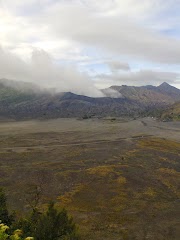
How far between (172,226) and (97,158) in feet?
149

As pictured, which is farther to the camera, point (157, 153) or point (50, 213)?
point (157, 153)

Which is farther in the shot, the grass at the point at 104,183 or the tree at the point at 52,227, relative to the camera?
the grass at the point at 104,183

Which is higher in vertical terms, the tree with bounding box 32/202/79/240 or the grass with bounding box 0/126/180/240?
the tree with bounding box 32/202/79/240

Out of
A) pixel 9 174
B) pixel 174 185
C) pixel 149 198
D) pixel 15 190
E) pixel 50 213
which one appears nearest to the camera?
pixel 50 213

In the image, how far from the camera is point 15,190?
182ft

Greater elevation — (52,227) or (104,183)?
(52,227)

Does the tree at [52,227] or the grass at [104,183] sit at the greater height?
the tree at [52,227]

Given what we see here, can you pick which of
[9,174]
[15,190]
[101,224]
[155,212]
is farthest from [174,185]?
[9,174]

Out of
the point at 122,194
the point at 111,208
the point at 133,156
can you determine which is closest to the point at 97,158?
the point at 133,156

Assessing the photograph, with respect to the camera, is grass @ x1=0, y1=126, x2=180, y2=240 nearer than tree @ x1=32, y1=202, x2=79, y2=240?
No

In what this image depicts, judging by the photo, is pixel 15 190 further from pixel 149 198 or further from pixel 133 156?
pixel 133 156

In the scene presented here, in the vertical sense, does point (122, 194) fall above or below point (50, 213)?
below

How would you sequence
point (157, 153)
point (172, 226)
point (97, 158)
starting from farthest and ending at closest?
point (157, 153) < point (97, 158) < point (172, 226)

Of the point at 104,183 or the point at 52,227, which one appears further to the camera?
the point at 104,183
